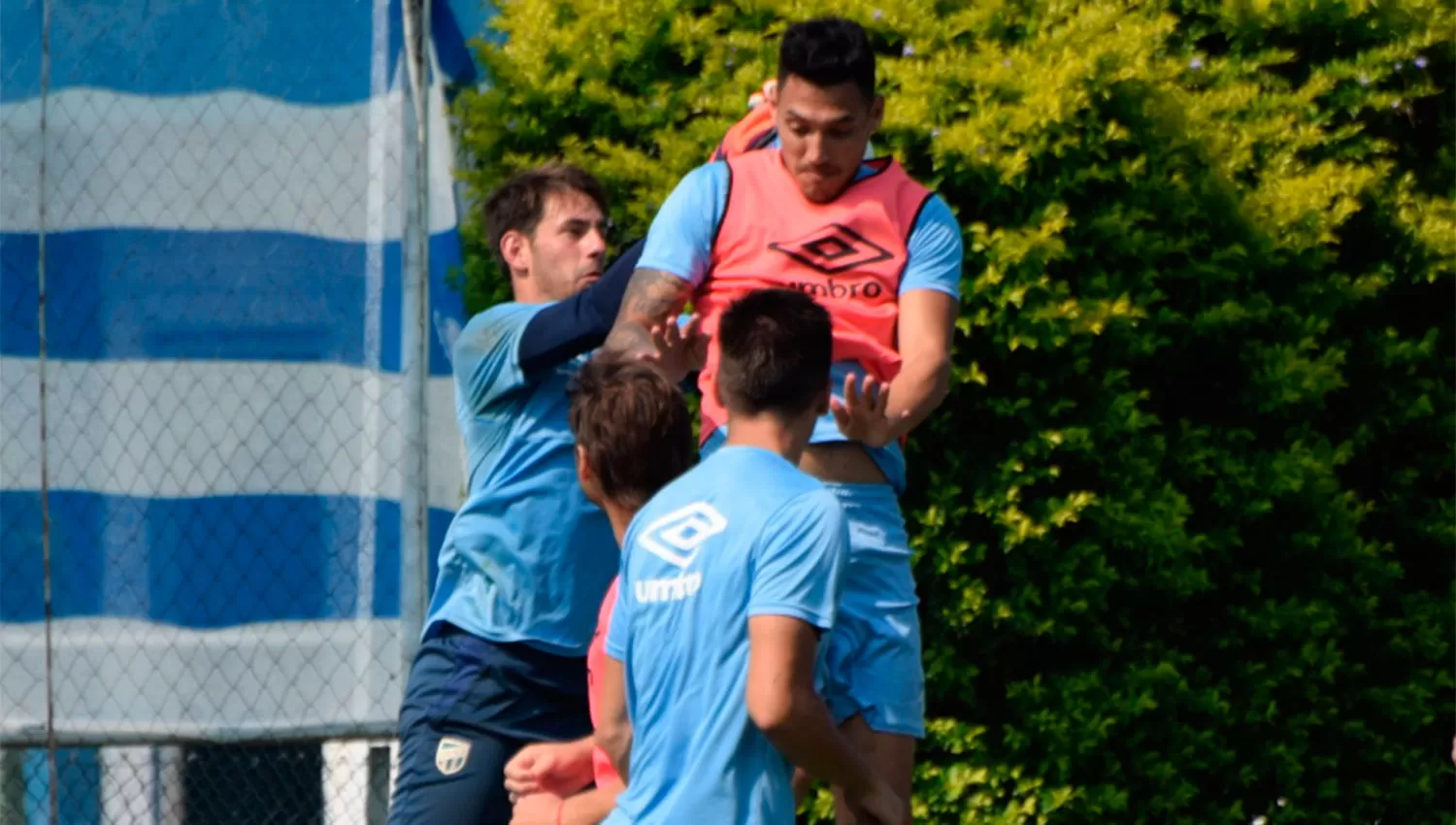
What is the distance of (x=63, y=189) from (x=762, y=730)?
391 centimetres

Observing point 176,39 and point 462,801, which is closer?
point 462,801

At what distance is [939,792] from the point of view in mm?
5523

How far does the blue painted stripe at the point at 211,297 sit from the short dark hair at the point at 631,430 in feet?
8.64

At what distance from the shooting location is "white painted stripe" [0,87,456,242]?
20.5ft

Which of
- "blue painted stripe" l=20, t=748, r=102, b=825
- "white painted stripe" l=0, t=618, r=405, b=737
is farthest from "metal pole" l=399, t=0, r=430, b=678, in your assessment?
"blue painted stripe" l=20, t=748, r=102, b=825

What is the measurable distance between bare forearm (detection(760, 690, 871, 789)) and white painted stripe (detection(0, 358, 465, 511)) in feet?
10.0

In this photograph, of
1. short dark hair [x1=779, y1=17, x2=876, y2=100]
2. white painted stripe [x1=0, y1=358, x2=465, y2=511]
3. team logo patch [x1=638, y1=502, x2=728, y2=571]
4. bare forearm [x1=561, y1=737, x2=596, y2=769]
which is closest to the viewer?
team logo patch [x1=638, y1=502, x2=728, y2=571]

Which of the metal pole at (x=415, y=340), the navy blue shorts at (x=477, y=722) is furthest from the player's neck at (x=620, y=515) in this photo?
the metal pole at (x=415, y=340)

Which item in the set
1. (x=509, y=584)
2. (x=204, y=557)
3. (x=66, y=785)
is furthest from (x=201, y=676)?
(x=509, y=584)

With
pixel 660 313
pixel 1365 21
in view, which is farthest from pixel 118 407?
pixel 1365 21

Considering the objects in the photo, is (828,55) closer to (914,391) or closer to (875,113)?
(875,113)

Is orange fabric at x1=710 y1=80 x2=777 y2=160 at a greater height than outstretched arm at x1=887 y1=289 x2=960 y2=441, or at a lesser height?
greater

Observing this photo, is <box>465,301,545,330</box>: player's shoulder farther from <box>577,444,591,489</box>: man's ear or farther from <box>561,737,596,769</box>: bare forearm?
<box>561,737,596,769</box>: bare forearm

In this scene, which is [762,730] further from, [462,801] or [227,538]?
[227,538]
